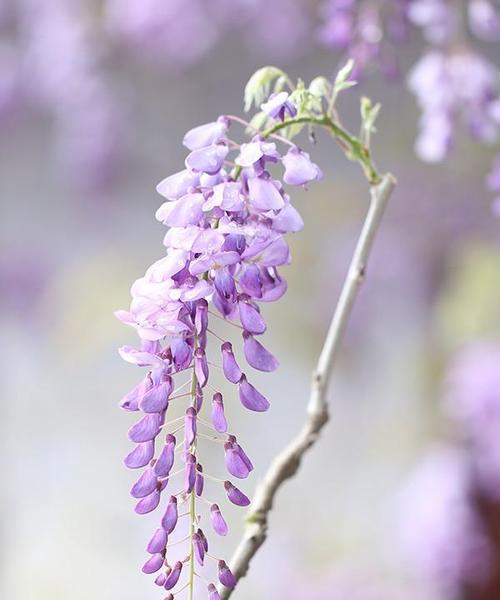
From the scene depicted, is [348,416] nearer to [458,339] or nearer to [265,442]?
[265,442]

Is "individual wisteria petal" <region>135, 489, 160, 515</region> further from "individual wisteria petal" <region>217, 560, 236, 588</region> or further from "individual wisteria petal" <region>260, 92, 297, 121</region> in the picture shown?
"individual wisteria petal" <region>260, 92, 297, 121</region>

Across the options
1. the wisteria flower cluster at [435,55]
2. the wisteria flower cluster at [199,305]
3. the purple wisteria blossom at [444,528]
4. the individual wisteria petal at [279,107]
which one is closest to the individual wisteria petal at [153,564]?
the wisteria flower cluster at [199,305]

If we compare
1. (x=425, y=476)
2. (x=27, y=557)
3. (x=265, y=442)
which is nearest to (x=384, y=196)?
(x=425, y=476)

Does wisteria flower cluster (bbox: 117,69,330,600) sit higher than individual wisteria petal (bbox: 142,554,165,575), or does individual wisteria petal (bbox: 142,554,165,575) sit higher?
wisteria flower cluster (bbox: 117,69,330,600)

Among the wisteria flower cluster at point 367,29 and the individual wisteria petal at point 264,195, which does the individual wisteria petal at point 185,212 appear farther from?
the wisteria flower cluster at point 367,29

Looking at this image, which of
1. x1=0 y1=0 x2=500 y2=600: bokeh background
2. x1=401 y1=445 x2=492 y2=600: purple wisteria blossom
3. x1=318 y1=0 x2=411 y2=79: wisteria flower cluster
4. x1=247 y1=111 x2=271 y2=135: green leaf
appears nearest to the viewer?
x1=247 y1=111 x2=271 y2=135: green leaf

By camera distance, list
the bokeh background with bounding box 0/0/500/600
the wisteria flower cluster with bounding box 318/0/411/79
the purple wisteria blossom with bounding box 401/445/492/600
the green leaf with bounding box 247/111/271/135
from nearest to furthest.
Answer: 1. the green leaf with bounding box 247/111/271/135
2. the wisteria flower cluster with bounding box 318/0/411/79
3. the purple wisteria blossom with bounding box 401/445/492/600
4. the bokeh background with bounding box 0/0/500/600

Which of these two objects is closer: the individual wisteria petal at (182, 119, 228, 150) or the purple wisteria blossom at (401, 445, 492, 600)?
the individual wisteria petal at (182, 119, 228, 150)

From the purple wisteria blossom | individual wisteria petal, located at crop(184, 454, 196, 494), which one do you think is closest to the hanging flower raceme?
individual wisteria petal, located at crop(184, 454, 196, 494)
